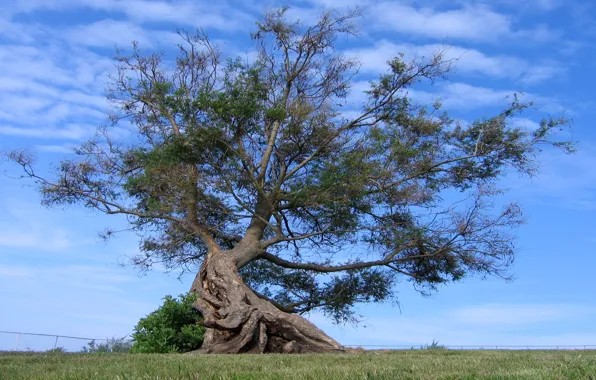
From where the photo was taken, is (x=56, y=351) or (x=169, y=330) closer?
(x=56, y=351)

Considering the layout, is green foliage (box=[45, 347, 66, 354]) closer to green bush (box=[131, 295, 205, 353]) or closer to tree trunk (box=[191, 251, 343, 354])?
green bush (box=[131, 295, 205, 353])

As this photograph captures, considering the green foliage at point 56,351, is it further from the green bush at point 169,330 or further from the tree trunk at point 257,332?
the tree trunk at point 257,332

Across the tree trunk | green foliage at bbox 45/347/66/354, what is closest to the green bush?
the tree trunk

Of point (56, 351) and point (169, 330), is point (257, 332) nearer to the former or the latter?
point (169, 330)

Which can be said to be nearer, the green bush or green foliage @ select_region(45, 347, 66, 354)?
green foliage @ select_region(45, 347, 66, 354)

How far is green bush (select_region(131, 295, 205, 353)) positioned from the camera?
15.7 m

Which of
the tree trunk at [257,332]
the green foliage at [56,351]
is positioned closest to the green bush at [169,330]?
the tree trunk at [257,332]

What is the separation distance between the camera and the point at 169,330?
15.9 m

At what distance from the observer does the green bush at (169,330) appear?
619 inches

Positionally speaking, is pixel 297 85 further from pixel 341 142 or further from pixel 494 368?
pixel 494 368

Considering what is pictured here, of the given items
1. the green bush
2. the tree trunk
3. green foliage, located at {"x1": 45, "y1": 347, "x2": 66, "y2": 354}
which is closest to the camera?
green foliage, located at {"x1": 45, "y1": 347, "x2": 66, "y2": 354}

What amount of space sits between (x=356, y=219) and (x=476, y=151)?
4.98 m

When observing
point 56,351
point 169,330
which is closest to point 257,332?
point 169,330

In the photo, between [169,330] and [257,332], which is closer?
[257,332]
